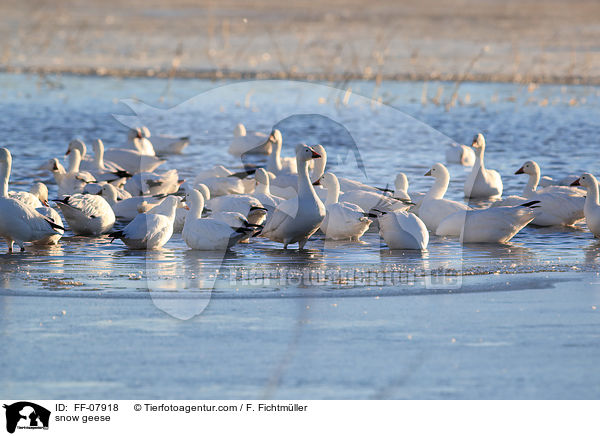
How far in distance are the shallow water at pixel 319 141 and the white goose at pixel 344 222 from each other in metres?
0.19

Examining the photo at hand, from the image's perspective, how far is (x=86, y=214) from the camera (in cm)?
1020

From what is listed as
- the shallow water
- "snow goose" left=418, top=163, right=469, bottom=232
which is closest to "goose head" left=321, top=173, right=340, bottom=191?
the shallow water

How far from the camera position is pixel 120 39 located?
3294cm

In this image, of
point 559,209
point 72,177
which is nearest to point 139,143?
point 72,177

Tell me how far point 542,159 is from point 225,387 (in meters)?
11.4

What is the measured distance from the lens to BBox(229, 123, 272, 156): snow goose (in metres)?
16.2

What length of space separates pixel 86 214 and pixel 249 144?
633cm

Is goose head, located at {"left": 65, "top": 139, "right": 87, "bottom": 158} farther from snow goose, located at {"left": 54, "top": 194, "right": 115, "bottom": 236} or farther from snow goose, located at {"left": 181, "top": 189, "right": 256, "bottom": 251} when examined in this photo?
snow goose, located at {"left": 181, "top": 189, "right": 256, "bottom": 251}

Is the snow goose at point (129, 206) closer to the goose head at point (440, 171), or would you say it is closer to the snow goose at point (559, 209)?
the goose head at point (440, 171)

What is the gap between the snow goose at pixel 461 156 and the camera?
15578 millimetres

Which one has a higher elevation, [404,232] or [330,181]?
[330,181]

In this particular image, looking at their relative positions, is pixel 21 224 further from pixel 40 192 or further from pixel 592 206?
pixel 592 206
